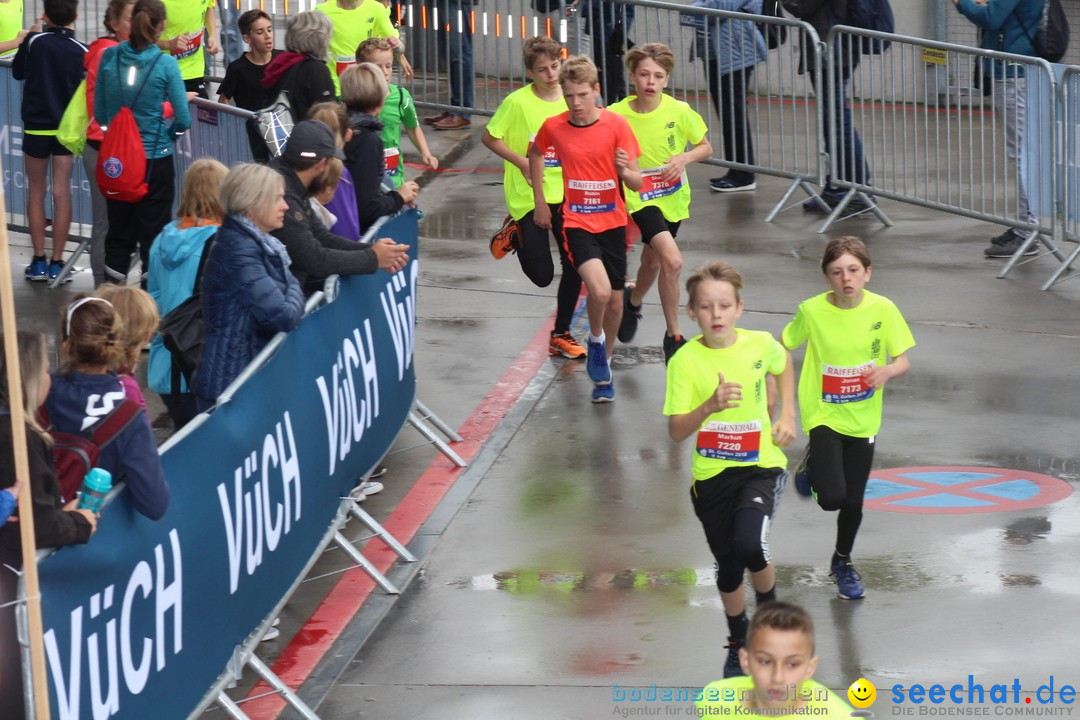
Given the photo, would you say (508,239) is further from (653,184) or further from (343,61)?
(343,61)

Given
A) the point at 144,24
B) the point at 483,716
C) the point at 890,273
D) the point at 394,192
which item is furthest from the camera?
the point at 890,273

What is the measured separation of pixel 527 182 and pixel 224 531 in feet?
17.4

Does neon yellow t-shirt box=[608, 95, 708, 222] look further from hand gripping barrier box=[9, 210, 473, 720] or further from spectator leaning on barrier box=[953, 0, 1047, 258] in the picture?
spectator leaning on barrier box=[953, 0, 1047, 258]

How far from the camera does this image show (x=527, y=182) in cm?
1048

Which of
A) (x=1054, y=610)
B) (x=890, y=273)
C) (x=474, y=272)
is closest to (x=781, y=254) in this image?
(x=890, y=273)

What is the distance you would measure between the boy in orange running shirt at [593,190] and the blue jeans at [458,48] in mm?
6632

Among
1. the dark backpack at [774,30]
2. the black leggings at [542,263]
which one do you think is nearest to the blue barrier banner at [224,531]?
the black leggings at [542,263]

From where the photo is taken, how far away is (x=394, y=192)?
8.99 metres

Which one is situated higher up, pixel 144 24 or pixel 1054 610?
pixel 144 24

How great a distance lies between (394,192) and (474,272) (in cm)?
381

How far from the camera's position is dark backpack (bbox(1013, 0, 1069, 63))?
42.5 ft

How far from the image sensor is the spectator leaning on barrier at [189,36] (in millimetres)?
13156

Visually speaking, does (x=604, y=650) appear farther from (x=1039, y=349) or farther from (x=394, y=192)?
(x=1039, y=349)

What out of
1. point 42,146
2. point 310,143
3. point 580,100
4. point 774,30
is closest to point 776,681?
point 310,143
